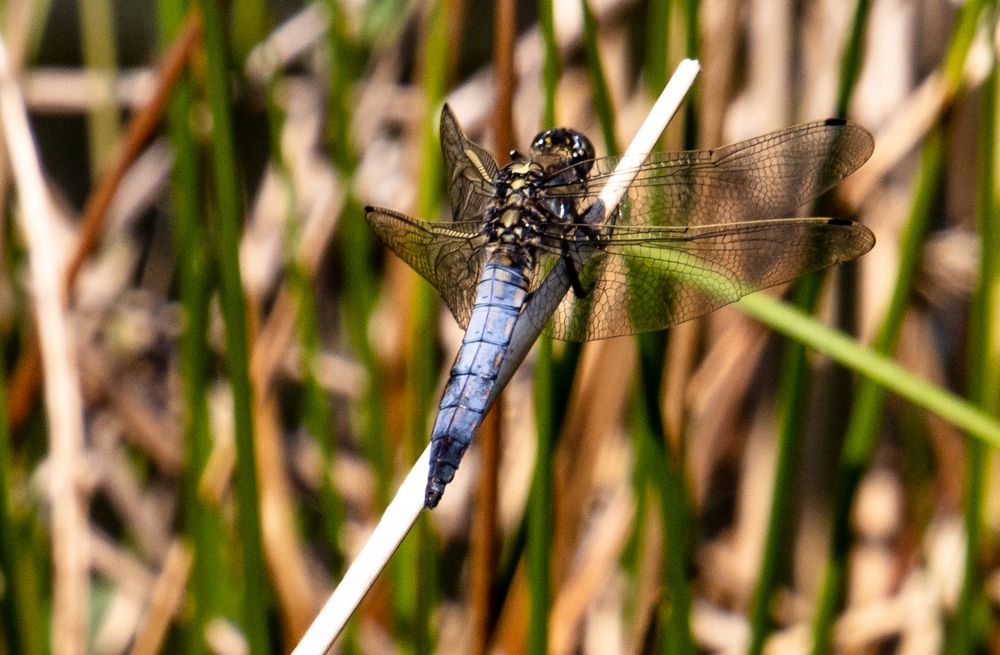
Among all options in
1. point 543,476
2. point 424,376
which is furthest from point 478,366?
point 424,376

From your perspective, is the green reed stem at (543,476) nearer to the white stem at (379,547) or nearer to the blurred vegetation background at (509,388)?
the blurred vegetation background at (509,388)

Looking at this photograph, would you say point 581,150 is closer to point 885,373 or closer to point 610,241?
point 610,241

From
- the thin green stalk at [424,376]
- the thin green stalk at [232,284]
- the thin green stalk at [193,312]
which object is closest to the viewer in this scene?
the thin green stalk at [232,284]

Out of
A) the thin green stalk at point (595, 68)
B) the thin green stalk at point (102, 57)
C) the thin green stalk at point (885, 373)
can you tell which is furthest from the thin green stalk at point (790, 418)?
the thin green stalk at point (102, 57)

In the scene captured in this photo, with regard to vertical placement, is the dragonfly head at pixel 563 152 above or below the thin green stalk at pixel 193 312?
above

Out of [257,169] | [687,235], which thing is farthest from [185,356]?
[257,169]

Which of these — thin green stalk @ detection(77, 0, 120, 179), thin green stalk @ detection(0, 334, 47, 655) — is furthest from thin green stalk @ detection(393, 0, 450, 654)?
thin green stalk @ detection(77, 0, 120, 179)

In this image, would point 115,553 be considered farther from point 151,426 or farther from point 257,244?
point 257,244
